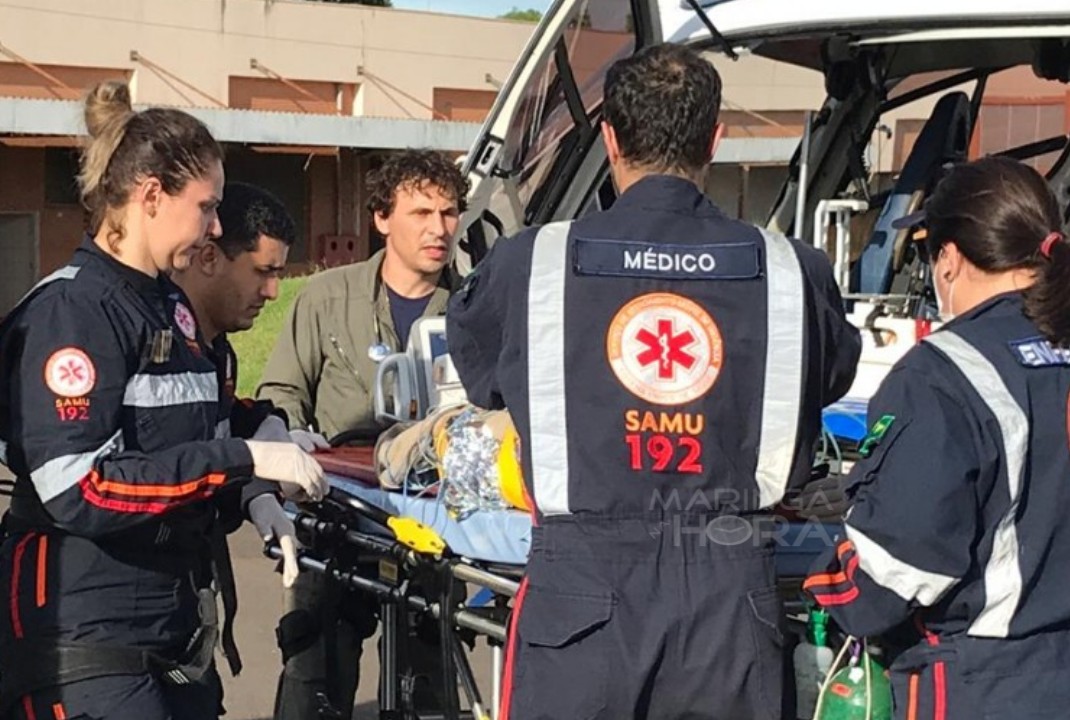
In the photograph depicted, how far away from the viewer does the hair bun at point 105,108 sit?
2873mm

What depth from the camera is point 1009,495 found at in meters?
2.46

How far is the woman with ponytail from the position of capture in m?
2.43

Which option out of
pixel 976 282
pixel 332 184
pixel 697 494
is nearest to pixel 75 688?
pixel 697 494

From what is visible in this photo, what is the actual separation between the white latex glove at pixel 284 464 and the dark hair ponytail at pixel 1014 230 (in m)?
1.30

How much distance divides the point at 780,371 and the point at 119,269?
4.14ft

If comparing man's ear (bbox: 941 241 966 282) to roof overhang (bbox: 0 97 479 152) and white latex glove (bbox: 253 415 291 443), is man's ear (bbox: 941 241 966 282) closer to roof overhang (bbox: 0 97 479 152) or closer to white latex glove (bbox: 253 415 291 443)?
white latex glove (bbox: 253 415 291 443)

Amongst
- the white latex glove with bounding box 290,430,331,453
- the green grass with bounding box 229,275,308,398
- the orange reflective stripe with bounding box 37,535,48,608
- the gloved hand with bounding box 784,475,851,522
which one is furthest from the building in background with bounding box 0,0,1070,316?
the orange reflective stripe with bounding box 37,535,48,608

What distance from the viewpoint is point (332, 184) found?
28.4m

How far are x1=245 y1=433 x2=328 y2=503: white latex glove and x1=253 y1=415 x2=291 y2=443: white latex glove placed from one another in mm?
524

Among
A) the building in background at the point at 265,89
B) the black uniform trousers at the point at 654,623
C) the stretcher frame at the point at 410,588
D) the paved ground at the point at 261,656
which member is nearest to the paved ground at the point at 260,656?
the paved ground at the point at 261,656

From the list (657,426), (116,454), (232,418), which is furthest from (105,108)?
Answer: (657,426)

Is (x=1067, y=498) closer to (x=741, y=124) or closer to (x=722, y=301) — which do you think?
(x=722, y=301)

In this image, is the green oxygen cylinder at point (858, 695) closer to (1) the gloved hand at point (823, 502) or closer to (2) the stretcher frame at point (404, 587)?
(1) the gloved hand at point (823, 502)

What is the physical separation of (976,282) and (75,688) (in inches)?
72.0
